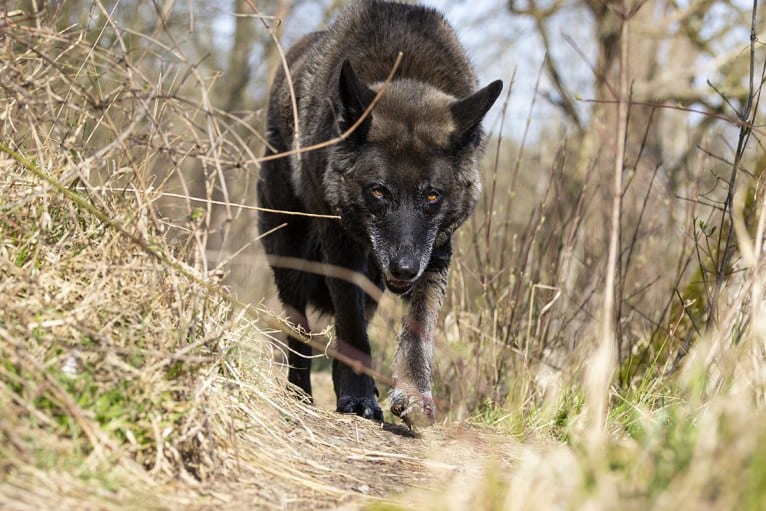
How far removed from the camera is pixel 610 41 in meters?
11.0

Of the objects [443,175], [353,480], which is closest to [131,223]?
[353,480]

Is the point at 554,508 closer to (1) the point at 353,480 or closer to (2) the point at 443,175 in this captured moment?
(1) the point at 353,480

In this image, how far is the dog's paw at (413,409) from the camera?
158 inches

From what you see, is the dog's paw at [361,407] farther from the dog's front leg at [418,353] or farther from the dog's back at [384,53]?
the dog's back at [384,53]

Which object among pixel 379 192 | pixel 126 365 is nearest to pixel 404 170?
pixel 379 192

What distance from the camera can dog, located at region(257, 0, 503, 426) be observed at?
4422 millimetres

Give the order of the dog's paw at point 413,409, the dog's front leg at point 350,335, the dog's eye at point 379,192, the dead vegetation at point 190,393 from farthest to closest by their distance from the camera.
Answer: the dog's front leg at point 350,335 → the dog's eye at point 379,192 → the dog's paw at point 413,409 → the dead vegetation at point 190,393

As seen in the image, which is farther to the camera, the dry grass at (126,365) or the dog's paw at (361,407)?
the dog's paw at (361,407)

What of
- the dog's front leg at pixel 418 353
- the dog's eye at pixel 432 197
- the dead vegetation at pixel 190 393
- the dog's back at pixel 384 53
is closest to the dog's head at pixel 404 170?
the dog's eye at pixel 432 197

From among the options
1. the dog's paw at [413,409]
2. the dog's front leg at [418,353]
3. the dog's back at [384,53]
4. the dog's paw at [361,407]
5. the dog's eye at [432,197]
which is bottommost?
the dog's paw at [361,407]

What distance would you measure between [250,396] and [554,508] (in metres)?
1.71

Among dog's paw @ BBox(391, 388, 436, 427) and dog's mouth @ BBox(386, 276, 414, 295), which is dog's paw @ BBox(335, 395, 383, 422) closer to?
dog's paw @ BBox(391, 388, 436, 427)

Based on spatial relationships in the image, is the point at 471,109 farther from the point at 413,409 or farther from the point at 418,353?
the point at 413,409

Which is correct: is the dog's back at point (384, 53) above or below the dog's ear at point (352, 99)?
above
